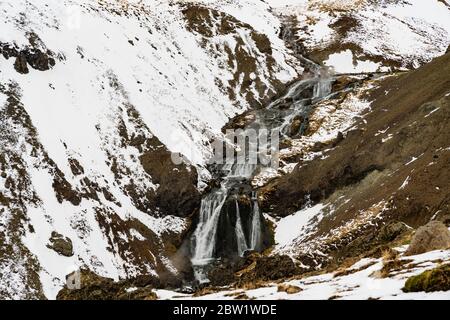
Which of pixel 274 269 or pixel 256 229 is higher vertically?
pixel 256 229

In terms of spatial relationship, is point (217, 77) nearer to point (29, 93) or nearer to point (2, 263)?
point (29, 93)

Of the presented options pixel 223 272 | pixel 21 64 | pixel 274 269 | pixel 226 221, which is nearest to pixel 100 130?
pixel 21 64

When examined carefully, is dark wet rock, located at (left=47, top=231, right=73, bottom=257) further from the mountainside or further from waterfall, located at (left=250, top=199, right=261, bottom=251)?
waterfall, located at (left=250, top=199, right=261, bottom=251)

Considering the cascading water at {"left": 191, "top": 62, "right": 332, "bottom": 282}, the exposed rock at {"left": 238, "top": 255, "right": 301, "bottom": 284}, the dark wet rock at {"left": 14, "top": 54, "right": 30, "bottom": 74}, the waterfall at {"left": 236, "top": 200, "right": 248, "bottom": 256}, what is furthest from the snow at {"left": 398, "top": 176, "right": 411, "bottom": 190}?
the dark wet rock at {"left": 14, "top": 54, "right": 30, "bottom": 74}

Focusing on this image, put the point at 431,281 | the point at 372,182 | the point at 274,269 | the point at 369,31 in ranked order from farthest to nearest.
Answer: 1. the point at 369,31
2. the point at 372,182
3. the point at 274,269
4. the point at 431,281

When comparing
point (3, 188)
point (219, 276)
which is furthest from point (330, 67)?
point (3, 188)

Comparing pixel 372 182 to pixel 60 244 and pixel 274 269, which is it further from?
pixel 60 244

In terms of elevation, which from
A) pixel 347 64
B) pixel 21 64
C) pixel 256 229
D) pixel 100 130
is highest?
pixel 347 64
